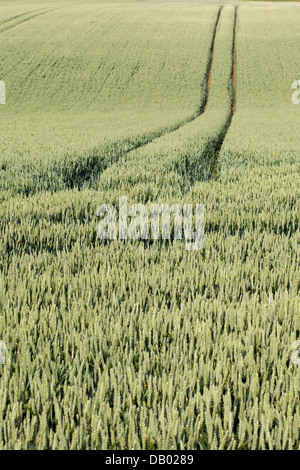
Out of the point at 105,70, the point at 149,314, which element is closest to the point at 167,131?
the point at 149,314

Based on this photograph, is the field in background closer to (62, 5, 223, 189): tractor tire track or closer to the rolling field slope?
(62, 5, 223, 189): tractor tire track

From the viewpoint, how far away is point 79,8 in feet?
149

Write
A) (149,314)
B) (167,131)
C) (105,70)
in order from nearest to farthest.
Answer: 1. (149,314)
2. (167,131)
3. (105,70)

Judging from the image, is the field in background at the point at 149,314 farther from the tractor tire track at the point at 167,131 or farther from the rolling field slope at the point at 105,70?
the rolling field slope at the point at 105,70

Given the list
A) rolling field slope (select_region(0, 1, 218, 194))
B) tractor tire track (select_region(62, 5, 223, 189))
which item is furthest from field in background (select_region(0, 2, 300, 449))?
rolling field slope (select_region(0, 1, 218, 194))

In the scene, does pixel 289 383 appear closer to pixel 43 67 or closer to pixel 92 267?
pixel 92 267

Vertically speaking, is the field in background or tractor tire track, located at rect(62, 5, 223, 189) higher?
the field in background

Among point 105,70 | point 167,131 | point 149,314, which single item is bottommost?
point 167,131

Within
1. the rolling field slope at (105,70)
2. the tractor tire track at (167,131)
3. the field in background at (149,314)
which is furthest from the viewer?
the rolling field slope at (105,70)

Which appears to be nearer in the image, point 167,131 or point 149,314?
point 149,314

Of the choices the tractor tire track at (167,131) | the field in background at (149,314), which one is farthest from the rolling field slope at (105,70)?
the field in background at (149,314)

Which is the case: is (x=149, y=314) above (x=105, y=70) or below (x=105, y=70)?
above

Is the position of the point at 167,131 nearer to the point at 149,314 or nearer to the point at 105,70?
the point at 149,314

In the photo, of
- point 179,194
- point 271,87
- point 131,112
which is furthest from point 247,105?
point 179,194
